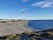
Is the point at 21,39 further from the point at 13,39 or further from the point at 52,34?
the point at 52,34

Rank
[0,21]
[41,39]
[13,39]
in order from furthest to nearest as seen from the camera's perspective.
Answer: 1. [0,21]
2. [41,39]
3. [13,39]

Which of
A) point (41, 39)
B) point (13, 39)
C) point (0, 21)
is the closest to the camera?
point (13, 39)

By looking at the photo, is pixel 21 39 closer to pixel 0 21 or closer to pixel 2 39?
pixel 2 39

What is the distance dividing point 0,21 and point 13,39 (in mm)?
31967

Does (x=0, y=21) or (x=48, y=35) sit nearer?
(x=48, y=35)

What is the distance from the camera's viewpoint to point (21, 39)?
17516 mm

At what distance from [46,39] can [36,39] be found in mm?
1042

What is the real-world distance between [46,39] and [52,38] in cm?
59

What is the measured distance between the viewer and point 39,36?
17.8 meters

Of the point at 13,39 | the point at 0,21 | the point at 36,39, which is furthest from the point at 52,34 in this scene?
the point at 0,21

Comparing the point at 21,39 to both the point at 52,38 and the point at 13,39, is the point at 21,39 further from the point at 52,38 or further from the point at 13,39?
the point at 52,38

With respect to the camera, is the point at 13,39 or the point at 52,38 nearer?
the point at 13,39

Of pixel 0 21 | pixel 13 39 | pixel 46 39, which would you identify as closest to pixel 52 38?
pixel 46 39

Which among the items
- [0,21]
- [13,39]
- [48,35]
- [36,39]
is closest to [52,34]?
[48,35]
